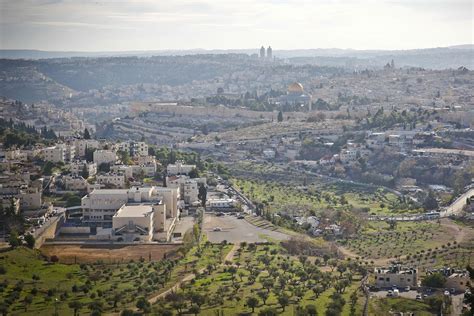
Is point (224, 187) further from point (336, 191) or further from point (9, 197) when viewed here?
point (9, 197)

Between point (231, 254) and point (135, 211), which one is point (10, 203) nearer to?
point (135, 211)

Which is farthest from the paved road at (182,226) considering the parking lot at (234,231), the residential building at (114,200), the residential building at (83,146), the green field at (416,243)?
the residential building at (83,146)

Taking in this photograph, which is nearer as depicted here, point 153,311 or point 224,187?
point 153,311

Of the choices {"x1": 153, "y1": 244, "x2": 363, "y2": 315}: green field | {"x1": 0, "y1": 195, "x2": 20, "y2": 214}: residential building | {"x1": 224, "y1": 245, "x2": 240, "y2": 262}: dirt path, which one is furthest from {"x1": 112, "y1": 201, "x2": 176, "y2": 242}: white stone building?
{"x1": 0, "y1": 195, "x2": 20, "y2": 214}: residential building

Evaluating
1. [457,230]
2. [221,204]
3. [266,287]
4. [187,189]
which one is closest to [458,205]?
[457,230]

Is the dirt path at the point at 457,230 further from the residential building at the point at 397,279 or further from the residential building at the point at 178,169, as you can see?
the residential building at the point at 178,169

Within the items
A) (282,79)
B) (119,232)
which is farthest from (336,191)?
(282,79)

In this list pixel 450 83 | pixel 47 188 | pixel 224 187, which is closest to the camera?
pixel 47 188
